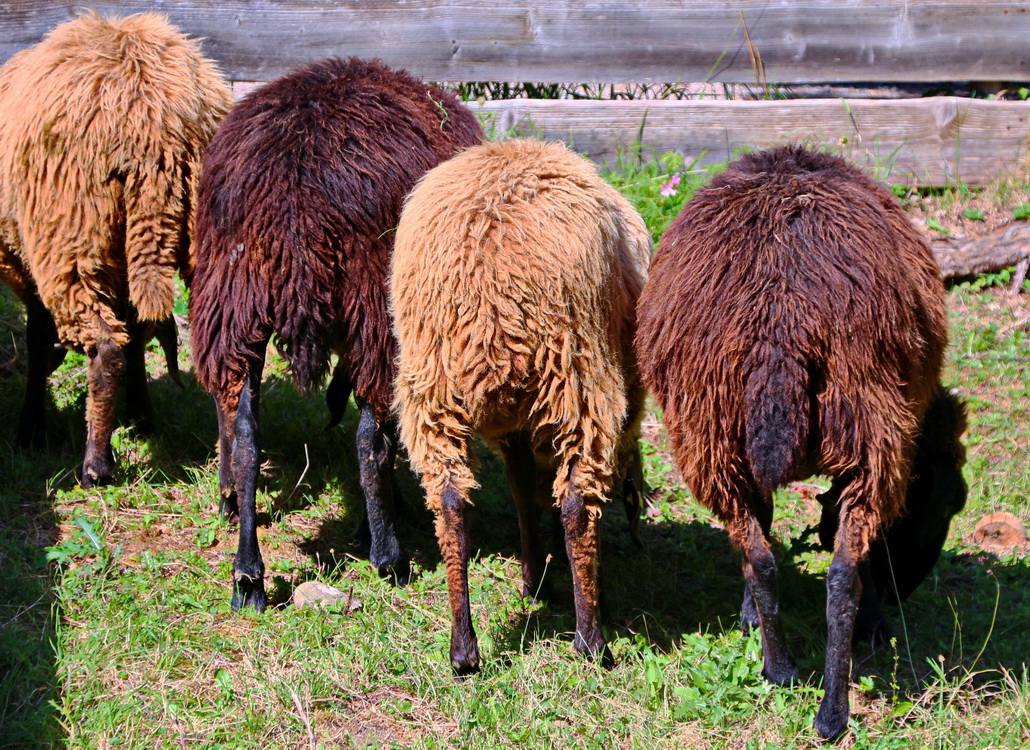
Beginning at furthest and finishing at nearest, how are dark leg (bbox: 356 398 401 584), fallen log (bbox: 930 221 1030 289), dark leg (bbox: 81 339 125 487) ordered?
1. fallen log (bbox: 930 221 1030 289)
2. dark leg (bbox: 81 339 125 487)
3. dark leg (bbox: 356 398 401 584)

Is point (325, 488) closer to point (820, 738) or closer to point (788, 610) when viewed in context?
point (788, 610)

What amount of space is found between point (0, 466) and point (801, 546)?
166 inches

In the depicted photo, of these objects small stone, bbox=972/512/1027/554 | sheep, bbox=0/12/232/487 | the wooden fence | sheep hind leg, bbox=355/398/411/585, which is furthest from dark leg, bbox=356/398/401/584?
the wooden fence

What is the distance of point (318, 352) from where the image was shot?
4090 millimetres

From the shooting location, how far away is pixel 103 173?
465cm

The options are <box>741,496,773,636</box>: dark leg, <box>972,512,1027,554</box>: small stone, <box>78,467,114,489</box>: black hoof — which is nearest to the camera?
<box>741,496,773,636</box>: dark leg

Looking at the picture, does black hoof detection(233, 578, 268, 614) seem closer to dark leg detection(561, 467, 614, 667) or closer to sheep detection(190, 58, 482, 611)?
sheep detection(190, 58, 482, 611)

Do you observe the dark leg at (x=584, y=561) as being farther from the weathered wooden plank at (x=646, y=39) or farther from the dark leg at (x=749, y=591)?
the weathered wooden plank at (x=646, y=39)

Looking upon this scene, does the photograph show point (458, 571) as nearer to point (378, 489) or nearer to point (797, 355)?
point (378, 489)

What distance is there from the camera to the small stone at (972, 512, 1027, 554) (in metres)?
5.18

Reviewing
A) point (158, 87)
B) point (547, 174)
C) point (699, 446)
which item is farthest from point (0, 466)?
point (699, 446)

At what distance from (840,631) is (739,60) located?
5.65 m

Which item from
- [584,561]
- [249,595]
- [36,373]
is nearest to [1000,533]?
[584,561]

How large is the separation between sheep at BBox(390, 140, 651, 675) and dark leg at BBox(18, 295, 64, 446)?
273cm
